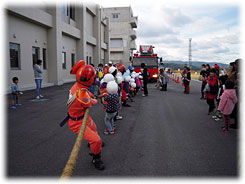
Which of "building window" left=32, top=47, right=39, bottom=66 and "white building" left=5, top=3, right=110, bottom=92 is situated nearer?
"white building" left=5, top=3, right=110, bottom=92

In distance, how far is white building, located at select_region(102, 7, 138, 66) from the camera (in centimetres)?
5428

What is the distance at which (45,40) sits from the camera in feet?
59.2

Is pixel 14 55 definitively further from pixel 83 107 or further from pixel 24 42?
pixel 83 107

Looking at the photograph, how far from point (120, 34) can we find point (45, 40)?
39.1 meters

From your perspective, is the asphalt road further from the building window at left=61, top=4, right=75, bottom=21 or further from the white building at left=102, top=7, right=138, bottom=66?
the white building at left=102, top=7, right=138, bottom=66

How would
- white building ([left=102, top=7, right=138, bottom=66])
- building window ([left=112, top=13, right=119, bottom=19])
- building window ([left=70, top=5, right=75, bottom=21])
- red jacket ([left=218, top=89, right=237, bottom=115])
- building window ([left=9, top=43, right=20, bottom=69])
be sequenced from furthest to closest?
building window ([left=112, top=13, right=119, bottom=19]), white building ([left=102, top=7, right=138, bottom=66]), building window ([left=70, top=5, right=75, bottom=21]), building window ([left=9, top=43, right=20, bottom=69]), red jacket ([left=218, top=89, right=237, bottom=115])

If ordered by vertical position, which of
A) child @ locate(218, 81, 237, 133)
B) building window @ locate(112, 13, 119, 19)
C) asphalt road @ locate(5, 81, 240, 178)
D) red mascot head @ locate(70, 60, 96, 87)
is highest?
building window @ locate(112, 13, 119, 19)

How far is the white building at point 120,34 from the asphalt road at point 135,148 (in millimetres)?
46903

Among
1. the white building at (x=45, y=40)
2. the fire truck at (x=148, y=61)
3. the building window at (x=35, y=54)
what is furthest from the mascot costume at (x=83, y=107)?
the fire truck at (x=148, y=61)

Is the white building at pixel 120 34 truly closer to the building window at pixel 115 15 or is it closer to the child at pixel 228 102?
the building window at pixel 115 15

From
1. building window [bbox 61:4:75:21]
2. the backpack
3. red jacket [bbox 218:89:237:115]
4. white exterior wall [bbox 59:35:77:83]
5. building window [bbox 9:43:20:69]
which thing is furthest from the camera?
white exterior wall [bbox 59:35:77:83]

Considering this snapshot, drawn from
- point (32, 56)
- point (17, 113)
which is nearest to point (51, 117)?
point (17, 113)

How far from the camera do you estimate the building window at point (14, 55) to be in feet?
44.2

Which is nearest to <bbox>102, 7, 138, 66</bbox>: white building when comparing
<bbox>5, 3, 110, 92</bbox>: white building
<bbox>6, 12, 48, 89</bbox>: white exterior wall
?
<bbox>5, 3, 110, 92</bbox>: white building
